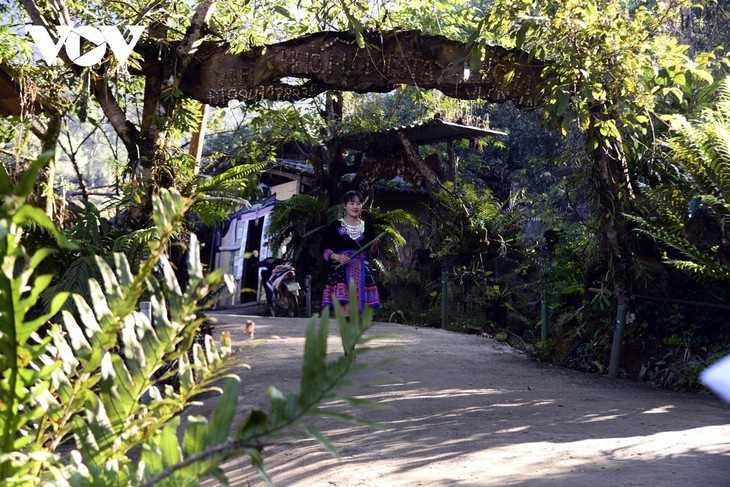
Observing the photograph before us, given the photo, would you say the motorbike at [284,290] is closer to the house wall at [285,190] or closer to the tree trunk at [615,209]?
the house wall at [285,190]

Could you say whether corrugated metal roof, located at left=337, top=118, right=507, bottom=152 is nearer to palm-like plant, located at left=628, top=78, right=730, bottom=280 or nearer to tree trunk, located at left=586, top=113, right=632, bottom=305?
tree trunk, located at left=586, top=113, right=632, bottom=305

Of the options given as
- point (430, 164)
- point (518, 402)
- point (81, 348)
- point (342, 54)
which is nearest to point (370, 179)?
point (430, 164)

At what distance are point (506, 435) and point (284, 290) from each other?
1067 centimetres

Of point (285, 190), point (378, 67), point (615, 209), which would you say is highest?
point (285, 190)

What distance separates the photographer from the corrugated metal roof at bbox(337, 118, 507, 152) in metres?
14.4

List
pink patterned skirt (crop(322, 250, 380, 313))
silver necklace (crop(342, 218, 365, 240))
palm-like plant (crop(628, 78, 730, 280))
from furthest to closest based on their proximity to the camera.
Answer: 1. silver necklace (crop(342, 218, 365, 240))
2. pink patterned skirt (crop(322, 250, 380, 313))
3. palm-like plant (crop(628, 78, 730, 280))

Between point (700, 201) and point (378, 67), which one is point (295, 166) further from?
point (700, 201)

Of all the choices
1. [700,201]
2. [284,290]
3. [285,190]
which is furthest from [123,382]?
[285,190]

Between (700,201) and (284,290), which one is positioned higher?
(700,201)

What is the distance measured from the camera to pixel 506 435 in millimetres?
4664

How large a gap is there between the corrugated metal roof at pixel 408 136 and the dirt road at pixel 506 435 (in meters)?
7.51

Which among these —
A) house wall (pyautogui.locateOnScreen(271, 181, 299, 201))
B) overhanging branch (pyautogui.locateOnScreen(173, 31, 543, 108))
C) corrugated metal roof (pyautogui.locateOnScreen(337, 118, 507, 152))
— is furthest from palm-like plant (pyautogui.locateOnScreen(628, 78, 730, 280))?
house wall (pyautogui.locateOnScreen(271, 181, 299, 201))

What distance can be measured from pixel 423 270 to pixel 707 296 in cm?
787

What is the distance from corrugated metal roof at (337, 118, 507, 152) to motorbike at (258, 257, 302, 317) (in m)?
2.62
